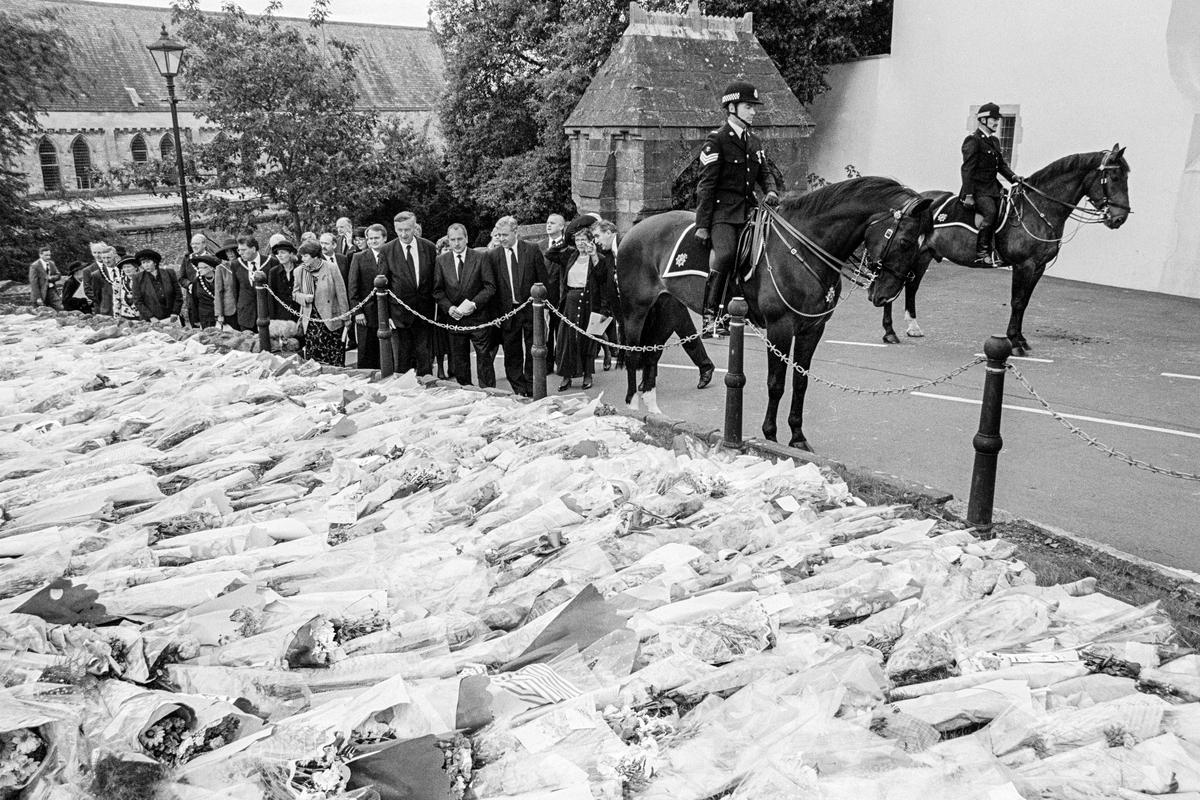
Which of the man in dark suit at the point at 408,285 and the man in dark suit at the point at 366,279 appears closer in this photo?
the man in dark suit at the point at 408,285

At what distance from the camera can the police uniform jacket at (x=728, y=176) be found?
296 inches

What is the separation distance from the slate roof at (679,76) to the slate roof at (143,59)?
28032 mm

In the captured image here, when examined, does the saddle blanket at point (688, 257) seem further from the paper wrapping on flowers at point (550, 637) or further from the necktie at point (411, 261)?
the necktie at point (411, 261)

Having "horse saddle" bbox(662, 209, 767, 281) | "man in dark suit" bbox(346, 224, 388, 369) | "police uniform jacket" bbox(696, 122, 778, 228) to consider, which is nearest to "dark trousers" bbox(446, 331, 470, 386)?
"man in dark suit" bbox(346, 224, 388, 369)

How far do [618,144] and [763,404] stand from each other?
7127mm

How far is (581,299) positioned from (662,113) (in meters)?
5.63

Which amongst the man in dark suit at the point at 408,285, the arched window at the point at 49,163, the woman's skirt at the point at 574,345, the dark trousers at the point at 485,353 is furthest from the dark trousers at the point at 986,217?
the arched window at the point at 49,163

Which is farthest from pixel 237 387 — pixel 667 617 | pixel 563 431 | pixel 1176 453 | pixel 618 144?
pixel 618 144

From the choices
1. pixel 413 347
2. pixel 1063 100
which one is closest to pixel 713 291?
pixel 413 347

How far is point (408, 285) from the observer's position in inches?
383

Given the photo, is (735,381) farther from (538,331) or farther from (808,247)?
(538,331)

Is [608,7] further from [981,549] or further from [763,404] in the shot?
[981,549]

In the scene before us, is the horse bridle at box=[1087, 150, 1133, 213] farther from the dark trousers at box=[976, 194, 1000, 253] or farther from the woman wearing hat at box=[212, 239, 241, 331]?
the woman wearing hat at box=[212, 239, 241, 331]

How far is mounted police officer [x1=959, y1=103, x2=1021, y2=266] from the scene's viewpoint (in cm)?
1038
